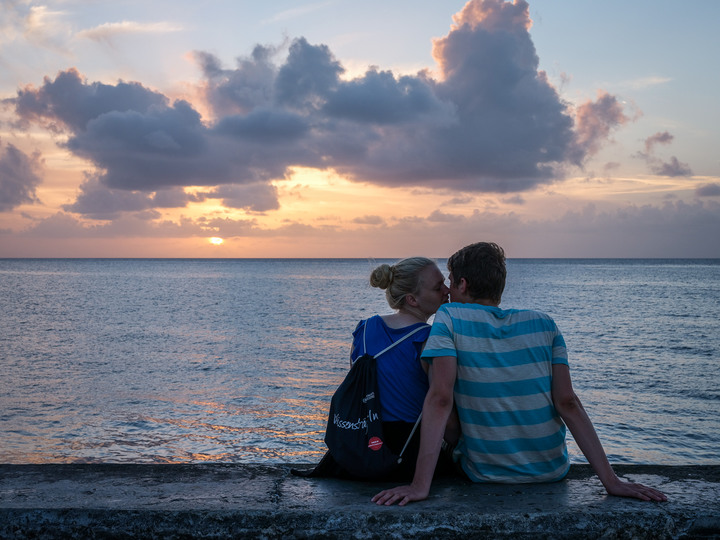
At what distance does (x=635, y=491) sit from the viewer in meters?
2.80

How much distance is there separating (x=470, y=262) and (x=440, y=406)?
777mm

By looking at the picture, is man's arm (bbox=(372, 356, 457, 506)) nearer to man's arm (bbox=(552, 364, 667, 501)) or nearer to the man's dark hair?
the man's dark hair

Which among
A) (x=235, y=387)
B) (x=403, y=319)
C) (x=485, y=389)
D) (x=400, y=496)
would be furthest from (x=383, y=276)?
(x=235, y=387)

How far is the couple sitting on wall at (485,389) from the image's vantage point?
9.70 ft

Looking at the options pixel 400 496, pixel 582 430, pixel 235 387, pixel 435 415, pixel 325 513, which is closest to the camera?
pixel 325 513

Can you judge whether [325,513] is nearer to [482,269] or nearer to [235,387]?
[482,269]

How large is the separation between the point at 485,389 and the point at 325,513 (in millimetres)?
1043

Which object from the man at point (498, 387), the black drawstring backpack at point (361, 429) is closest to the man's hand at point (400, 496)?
the man at point (498, 387)

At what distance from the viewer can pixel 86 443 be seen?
1073 centimetres

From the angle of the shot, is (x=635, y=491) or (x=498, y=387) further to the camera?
(x=498, y=387)

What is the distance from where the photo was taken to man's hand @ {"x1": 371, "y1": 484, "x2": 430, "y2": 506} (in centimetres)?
269

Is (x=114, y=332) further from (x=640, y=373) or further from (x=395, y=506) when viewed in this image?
(x=395, y=506)

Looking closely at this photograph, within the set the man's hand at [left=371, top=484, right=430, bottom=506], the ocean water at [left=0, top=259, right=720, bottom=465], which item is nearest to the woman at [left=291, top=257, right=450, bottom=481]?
the man's hand at [left=371, top=484, right=430, bottom=506]

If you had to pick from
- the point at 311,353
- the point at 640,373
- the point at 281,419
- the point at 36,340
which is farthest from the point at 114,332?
the point at 640,373
